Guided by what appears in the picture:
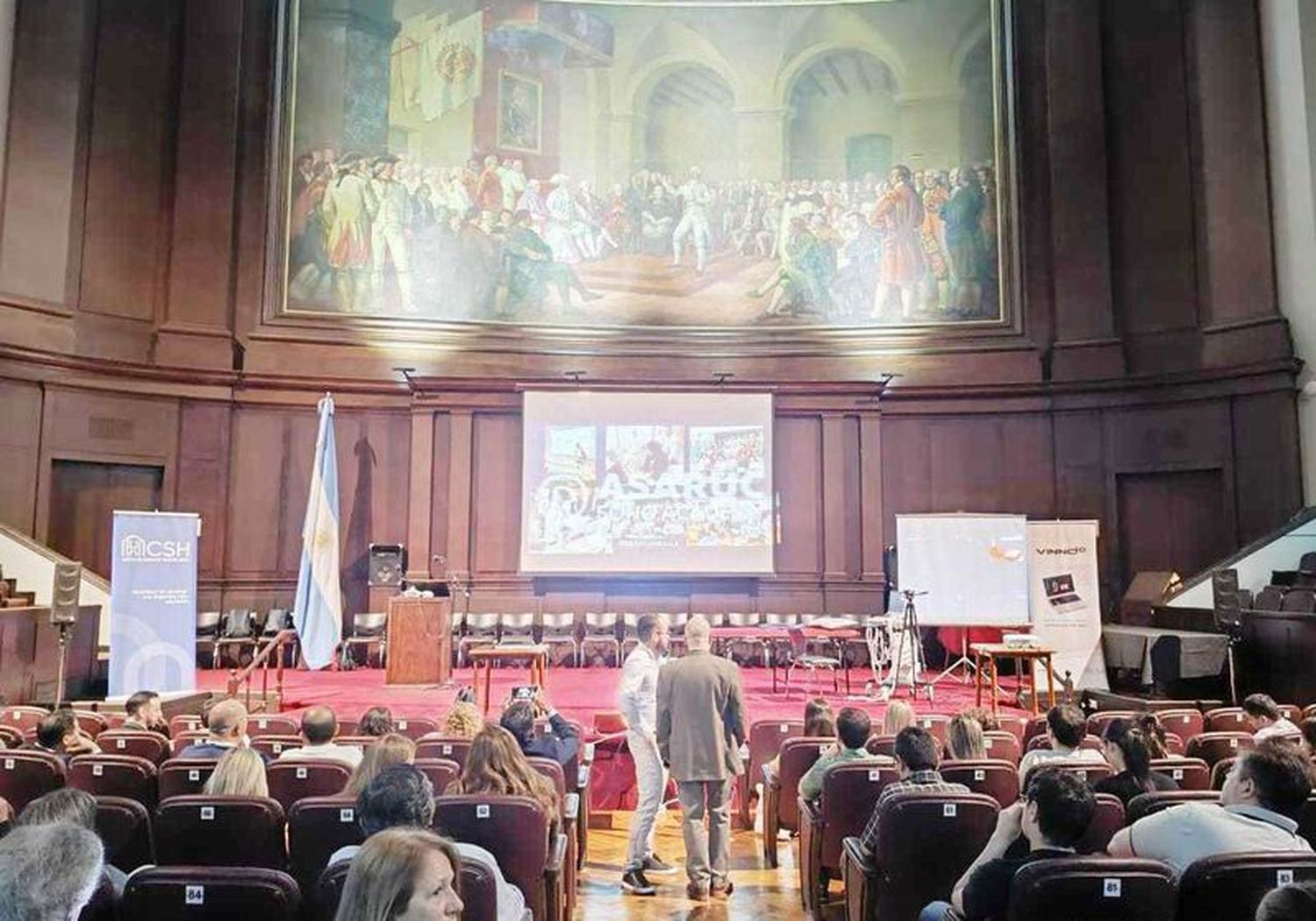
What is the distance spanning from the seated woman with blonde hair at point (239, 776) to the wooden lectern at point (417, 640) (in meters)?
6.26

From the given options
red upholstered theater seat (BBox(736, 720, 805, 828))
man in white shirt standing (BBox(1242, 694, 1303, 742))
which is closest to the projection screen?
red upholstered theater seat (BBox(736, 720, 805, 828))

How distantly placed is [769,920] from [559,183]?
11.8 meters

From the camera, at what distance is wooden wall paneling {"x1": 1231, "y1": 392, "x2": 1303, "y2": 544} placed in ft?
38.6

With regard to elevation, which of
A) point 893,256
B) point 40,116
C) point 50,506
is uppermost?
point 40,116

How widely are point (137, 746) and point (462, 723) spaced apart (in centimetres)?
163

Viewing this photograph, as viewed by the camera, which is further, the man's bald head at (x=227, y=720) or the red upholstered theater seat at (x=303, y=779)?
the man's bald head at (x=227, y=720)

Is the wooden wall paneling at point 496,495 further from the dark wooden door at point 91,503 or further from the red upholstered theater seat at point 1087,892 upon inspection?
the red upholstered theater seat at point 1087,892

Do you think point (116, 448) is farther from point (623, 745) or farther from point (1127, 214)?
point (1127, 214)

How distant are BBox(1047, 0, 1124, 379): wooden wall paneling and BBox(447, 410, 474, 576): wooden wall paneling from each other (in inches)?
314

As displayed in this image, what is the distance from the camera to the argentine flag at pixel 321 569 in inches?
428

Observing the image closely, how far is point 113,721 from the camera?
682 centimetres

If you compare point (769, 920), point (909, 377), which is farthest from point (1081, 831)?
point (909, 377)

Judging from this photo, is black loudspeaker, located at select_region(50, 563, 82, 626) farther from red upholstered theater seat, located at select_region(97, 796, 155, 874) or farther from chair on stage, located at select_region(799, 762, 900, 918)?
chair on stage, located at select_region(799, 762, 900, 918)

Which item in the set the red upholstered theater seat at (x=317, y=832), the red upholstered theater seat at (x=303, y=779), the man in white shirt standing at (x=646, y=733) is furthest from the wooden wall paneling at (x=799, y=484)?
the red upholstered theater seat at (x=317, y=832)
